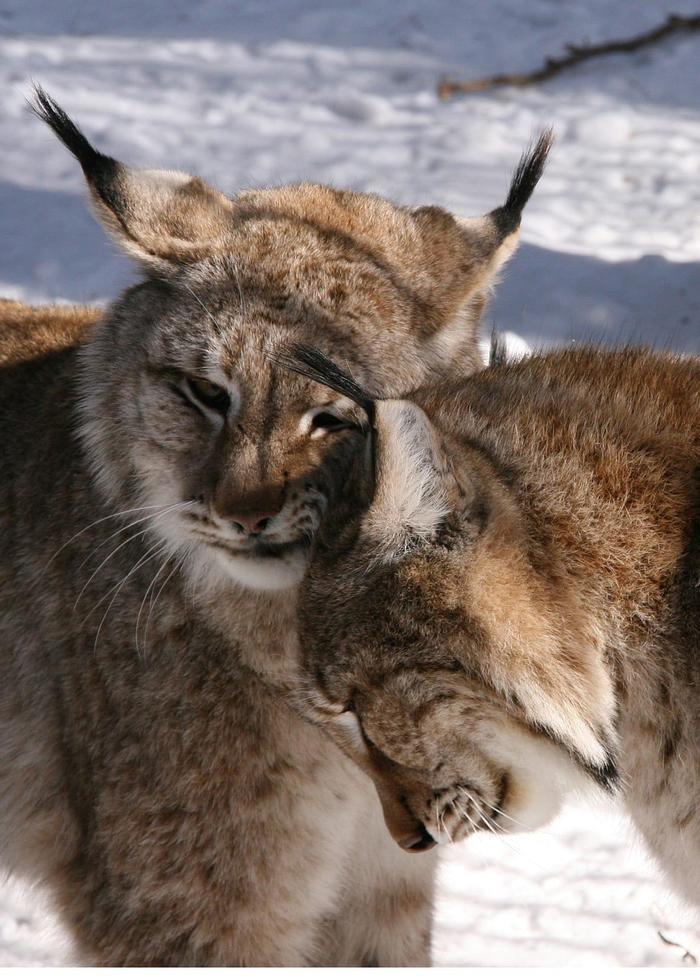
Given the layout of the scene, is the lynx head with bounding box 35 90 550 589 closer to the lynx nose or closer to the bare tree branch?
the lynx nose

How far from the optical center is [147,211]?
3.30 meters

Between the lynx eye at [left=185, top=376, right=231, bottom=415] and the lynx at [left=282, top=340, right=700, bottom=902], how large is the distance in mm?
372

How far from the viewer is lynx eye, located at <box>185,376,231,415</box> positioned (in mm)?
3004

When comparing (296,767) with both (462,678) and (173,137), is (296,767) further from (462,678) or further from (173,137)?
(173,137)

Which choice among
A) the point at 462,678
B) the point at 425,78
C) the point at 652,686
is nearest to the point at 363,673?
the point at 462,678

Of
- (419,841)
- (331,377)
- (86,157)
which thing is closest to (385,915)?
(419,841)

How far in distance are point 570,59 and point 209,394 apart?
5.12m

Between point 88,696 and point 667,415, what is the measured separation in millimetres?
1659

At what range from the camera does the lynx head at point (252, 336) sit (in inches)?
112

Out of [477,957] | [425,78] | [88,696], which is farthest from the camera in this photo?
[425,78]

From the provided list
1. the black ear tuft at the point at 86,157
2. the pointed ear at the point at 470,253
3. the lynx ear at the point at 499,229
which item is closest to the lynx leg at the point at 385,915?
the pointed ear at the point at 470,253

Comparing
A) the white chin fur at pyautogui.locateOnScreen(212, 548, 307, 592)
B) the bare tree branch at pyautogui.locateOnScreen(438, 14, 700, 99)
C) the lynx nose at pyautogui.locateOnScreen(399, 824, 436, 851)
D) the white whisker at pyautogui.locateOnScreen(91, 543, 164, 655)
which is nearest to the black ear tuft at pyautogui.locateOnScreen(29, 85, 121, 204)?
the white whisker at pyautogui.locateOnScreen(91, 543, 164, 655)

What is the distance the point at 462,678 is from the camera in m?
2.36

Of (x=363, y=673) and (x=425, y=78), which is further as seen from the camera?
(x=425, y=78)
